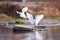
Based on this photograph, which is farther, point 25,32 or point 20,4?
Result: point 20,4

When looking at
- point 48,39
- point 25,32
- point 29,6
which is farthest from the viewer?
point 29,6

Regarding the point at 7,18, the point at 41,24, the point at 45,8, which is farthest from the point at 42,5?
the point at 7,18

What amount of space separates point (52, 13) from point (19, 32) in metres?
0.47

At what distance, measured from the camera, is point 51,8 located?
1.69 metres

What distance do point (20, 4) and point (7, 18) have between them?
21 centimetres

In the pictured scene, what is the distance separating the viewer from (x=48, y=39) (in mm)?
1146

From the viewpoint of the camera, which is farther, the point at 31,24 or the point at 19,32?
the point at 31,24

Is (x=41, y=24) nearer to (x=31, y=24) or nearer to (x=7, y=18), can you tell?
(x=31, y=24)

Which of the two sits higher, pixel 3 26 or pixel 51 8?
pixel 51 8

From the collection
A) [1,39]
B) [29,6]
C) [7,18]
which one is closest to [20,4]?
[29,6]

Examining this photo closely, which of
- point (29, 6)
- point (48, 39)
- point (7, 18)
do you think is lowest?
point (48, 39)

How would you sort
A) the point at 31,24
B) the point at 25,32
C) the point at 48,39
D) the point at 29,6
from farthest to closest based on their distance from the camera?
the point at 29,6 → the point at 31,24 → the point at 25,32 → the point at 48,39

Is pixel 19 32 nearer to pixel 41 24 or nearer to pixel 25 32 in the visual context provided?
pixel 25 32

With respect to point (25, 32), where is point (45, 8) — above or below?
above
